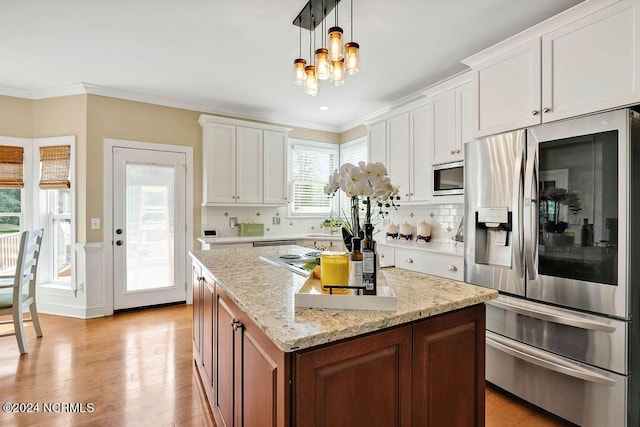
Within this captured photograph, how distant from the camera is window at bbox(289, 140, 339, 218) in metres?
5.25

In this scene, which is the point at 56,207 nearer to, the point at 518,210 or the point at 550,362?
the point at 518,210

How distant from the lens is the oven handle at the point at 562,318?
1732 mm

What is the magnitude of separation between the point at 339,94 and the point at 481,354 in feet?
11.1

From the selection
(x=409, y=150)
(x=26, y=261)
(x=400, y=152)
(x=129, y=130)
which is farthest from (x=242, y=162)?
(x=26, y=261)

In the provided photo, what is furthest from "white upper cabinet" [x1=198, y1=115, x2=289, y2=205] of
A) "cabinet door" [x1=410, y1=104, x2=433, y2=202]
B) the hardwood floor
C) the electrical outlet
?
"cabinet door" [x1=410, y1=104, x2=433, y2=202]

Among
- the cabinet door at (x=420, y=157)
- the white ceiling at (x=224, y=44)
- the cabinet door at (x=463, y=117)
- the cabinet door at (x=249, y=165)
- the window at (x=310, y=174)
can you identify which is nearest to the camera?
the white ceiling at (x=224, y=44)

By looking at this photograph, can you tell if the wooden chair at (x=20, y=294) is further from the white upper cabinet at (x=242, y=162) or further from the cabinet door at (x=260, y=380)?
the cabinet door at (x=260, y=380)

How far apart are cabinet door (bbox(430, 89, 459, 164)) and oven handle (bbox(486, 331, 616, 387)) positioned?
1.69 meters

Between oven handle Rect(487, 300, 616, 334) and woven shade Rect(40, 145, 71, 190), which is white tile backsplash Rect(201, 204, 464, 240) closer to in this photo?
oven handle Rect(487, 300, 616, 334)

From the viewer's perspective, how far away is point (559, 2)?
7.34 ft

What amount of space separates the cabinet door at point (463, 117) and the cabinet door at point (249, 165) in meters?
2.63

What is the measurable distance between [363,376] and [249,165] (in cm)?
381

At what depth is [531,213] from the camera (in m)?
2.03

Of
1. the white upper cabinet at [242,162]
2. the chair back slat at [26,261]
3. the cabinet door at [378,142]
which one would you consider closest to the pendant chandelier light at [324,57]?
the cabinet door at [378,142]
